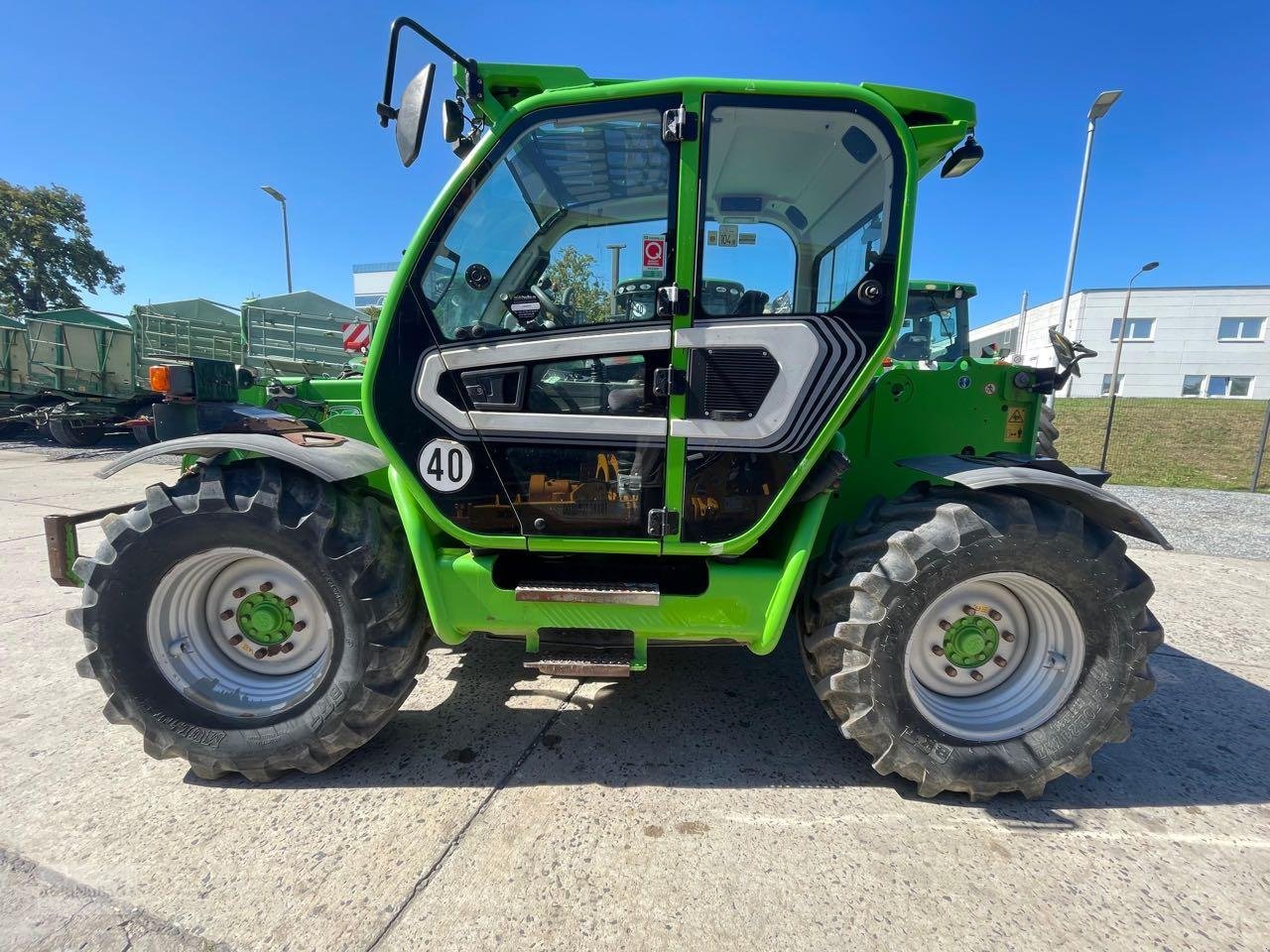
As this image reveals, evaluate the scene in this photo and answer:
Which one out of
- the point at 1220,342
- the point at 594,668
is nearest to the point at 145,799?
the point at 594,668

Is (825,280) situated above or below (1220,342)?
below

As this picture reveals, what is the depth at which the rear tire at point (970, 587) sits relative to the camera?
7.39ft

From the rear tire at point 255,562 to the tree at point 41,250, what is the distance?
41.0 metres

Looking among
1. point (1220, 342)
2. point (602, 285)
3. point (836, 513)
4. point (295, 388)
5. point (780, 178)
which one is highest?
point (1220, 342)

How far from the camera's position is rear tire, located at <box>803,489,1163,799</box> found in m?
2.25

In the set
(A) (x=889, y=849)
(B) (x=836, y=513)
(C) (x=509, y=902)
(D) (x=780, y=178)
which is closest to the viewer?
(C) (x=509, y=902)

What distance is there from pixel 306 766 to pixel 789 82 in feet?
10.8

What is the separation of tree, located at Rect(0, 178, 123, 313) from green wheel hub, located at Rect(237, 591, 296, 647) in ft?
135

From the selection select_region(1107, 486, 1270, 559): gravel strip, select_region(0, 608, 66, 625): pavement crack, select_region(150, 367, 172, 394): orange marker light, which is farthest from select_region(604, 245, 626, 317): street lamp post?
select_region(1107, 486, 1270, 559): gravel strip

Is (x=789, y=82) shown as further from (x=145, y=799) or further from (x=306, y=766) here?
(x=145, y=799)

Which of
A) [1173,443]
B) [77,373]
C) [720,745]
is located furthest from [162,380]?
[1173,443]

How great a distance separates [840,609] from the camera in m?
2.38

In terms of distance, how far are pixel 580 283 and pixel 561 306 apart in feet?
0.44

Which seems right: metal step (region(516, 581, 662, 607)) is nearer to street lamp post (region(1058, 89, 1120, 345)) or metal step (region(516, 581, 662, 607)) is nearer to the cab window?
the cab window
